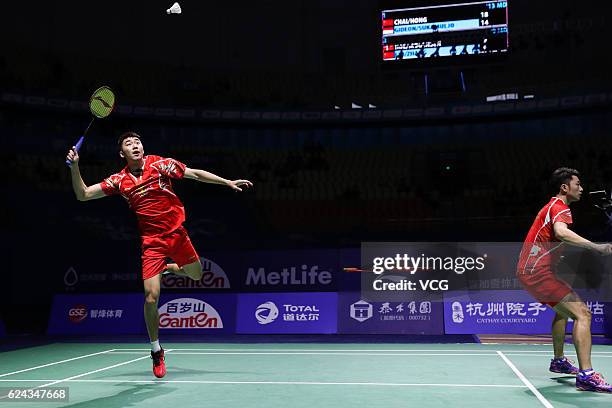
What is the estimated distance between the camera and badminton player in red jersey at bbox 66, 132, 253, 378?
6027mm

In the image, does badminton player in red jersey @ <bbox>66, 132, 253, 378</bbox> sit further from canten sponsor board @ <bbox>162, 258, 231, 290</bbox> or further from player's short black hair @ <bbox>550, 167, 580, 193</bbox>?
canten sponsor board @ <bbox>162, 258, 231, 290</bbox>

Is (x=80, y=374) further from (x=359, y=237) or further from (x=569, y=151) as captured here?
(x=569, y=151)

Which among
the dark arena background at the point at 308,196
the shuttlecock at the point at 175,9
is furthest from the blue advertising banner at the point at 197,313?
the shuttlecock at the point at 175,9

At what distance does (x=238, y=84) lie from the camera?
25.9 meters

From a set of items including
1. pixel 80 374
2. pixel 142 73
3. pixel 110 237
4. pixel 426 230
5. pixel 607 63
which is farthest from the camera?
pixel 142 73

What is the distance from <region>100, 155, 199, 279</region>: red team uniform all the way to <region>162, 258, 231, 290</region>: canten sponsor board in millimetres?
5437

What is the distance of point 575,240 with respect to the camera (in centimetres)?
529

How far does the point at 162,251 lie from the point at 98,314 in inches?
248

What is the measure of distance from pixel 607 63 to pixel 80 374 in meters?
22.2

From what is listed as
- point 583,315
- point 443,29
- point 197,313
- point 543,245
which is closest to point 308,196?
point 443,29

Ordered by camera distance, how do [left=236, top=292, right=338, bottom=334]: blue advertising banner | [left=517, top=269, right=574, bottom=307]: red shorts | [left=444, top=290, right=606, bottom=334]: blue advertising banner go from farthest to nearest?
[left=236, top=292, right=338, bottom=334]: blue advertising banner < [left=444, top=290, right=606, bottom=334]: blue advertising banner < [left=517, top=269, right=574, bottom=307]: red shorts

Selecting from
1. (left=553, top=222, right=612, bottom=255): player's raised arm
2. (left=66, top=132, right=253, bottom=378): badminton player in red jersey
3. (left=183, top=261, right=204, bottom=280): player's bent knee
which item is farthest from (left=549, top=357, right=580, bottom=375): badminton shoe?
(left=183, top=261, right=204, bottom=280): player's bent knee

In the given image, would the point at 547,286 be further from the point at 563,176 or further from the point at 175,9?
the point at 175,9

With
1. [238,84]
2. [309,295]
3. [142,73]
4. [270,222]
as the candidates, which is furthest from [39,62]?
[309,295]
